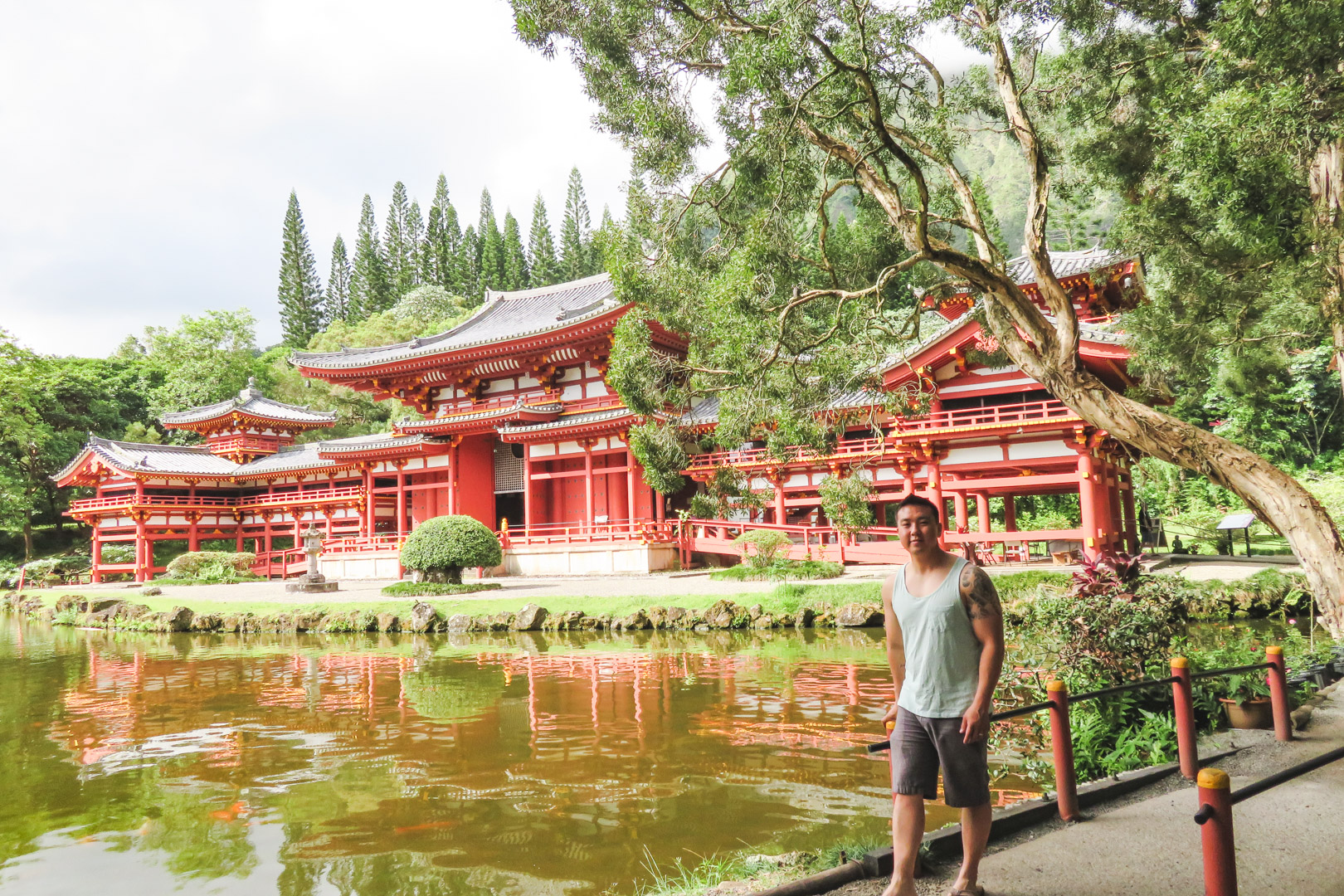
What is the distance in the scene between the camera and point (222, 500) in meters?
31.5

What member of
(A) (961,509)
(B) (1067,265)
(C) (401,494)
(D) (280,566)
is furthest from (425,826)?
(D) (280,566)

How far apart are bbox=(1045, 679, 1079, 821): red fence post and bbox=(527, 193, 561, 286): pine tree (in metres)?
55.3

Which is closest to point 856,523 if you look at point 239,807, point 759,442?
point 239,807

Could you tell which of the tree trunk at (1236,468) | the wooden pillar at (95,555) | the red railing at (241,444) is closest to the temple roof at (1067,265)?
the tree trunk at (1236,468)

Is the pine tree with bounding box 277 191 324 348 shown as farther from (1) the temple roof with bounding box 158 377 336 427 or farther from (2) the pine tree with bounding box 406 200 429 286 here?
(1) the temple roof with bounding box 158 377 336 427

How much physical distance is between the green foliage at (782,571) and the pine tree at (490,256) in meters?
42.4

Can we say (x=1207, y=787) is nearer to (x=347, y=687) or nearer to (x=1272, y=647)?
(x=1272, y=647)

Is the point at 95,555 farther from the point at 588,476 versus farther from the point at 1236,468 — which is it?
the point at 1236,468

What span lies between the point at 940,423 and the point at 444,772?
14.7 meters

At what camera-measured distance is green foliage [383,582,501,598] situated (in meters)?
17.8

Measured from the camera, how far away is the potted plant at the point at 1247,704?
5.61 m

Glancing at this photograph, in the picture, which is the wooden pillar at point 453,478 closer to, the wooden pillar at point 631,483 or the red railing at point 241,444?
the wooden pillar at point 631,483

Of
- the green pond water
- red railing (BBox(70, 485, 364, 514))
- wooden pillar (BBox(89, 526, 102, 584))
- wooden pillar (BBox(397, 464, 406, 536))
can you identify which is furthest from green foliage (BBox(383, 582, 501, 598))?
wooden pillar (BBox(89, 526, 102, 584))

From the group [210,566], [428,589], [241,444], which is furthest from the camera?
[241,444]
